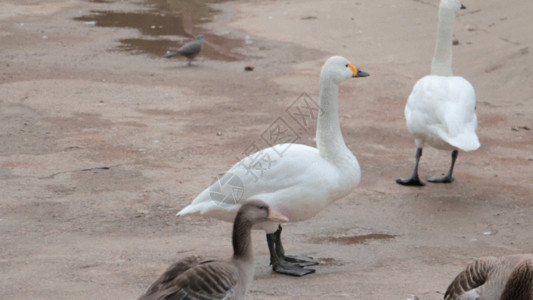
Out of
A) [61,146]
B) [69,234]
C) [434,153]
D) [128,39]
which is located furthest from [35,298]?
[128,39]

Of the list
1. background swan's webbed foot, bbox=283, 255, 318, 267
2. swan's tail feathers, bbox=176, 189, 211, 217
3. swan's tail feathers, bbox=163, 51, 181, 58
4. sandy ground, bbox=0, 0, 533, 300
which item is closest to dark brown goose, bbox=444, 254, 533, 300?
sandy ground, bbox=0, 0, 533, 300

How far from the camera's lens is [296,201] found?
20.0ft

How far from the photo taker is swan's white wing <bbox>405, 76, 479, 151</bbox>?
25.5ft

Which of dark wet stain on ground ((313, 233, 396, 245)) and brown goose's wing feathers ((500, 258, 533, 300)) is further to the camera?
dark wet stain on ground ((313, 233, 396, 245))

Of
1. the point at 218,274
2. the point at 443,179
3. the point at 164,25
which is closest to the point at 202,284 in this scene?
the point at 218,274

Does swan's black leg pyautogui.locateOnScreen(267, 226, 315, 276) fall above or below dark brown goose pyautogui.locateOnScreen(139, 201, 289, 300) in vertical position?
below

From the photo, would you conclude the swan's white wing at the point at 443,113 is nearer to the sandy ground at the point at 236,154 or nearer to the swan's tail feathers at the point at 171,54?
the sandy ground at the point at 236,154

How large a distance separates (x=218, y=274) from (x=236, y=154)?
4398mm

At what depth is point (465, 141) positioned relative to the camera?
301 inches

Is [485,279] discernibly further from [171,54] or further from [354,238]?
[171,54]

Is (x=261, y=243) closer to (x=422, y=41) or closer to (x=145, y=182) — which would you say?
(x=145, y=182)

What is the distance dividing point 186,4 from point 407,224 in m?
12.9

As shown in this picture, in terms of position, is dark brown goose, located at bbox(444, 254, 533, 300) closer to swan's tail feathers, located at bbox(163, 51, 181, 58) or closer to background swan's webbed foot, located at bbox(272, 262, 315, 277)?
background swan's webbed foot, located at bbox(272, 262, 315, 277)

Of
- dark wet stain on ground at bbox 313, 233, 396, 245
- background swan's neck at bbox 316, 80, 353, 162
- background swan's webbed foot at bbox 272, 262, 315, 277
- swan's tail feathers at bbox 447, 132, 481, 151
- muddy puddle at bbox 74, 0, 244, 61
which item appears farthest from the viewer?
muddy puddle at bbox 74, 0, 244, 61
